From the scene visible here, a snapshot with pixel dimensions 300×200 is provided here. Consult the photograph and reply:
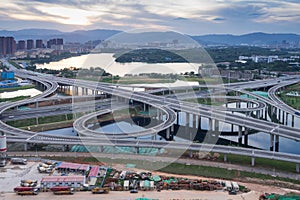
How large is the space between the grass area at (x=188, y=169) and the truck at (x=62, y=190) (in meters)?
1.37

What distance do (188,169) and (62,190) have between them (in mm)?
2396

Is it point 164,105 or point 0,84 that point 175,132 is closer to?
point 164,105

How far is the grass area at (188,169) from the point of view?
6.05 metres

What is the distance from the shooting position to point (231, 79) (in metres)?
19.7

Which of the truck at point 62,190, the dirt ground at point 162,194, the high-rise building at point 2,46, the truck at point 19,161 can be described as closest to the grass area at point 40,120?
the truck at point 19,161

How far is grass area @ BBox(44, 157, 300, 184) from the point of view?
6.05 m

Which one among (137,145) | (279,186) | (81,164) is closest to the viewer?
(279,186)

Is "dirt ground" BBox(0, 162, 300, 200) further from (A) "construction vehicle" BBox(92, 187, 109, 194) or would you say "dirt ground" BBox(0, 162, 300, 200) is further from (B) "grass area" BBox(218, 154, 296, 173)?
(B) "grass area" BBox(218, 154, 296, 173)

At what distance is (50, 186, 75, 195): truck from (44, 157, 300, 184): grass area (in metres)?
1.37

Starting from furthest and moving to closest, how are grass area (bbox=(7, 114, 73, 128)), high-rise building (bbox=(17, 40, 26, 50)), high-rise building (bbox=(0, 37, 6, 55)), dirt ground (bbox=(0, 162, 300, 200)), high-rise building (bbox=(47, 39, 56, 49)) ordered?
high-rise building (bbox=(47, 39, 56, 49))
high-rise building (bbox=(17, 40, 26, 50))
high-rise building (bbox=(0, 37, 6, 55))
grass area (bbox=(7, 114, 73, 128))
dirt ground (bbox=(0, 162, 300, 200))

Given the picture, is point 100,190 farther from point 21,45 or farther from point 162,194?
point 21,45

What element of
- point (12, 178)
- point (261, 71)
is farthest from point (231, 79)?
point (12, 178)

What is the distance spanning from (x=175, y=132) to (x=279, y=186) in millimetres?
4402

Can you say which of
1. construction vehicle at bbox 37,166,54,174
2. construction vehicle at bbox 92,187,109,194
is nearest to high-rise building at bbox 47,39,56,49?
construction vehicle at bbox 37,166,54,174
